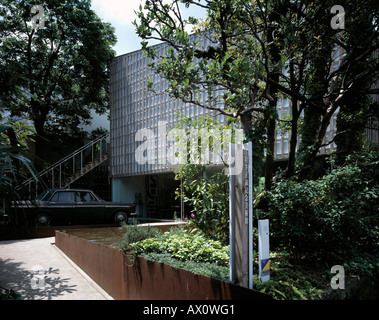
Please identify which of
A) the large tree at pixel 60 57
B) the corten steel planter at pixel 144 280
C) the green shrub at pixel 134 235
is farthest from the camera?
the large tree at pixel 60 57

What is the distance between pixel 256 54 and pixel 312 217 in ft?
10.3

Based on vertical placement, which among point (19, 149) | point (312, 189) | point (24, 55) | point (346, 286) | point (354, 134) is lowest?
point (346, 286)

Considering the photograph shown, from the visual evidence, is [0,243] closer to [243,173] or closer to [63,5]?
[243,173]

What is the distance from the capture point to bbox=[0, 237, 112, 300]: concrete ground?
5.79 m

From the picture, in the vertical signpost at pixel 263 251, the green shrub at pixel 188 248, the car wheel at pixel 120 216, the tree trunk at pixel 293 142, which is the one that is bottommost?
the car wheel at pixel 120 216

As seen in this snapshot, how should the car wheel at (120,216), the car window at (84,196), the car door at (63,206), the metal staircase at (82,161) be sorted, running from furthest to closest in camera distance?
the metal staircase at (82,161)
the car wheel at (120,216)
the car window at (84,196)
the car door at (63,206)

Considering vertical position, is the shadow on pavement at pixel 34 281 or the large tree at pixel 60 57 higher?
the large tree at pixel 60 57

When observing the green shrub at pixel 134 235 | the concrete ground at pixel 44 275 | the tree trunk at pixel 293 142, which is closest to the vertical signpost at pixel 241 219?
the tree trunk at pixel 293 142

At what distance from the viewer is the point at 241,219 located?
10.8 feet

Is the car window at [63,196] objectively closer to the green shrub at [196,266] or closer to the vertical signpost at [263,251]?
the green shrub at [196,266]

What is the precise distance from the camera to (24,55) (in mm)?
17812

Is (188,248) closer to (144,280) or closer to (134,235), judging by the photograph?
(144,280)

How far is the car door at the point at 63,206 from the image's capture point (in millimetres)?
12141
